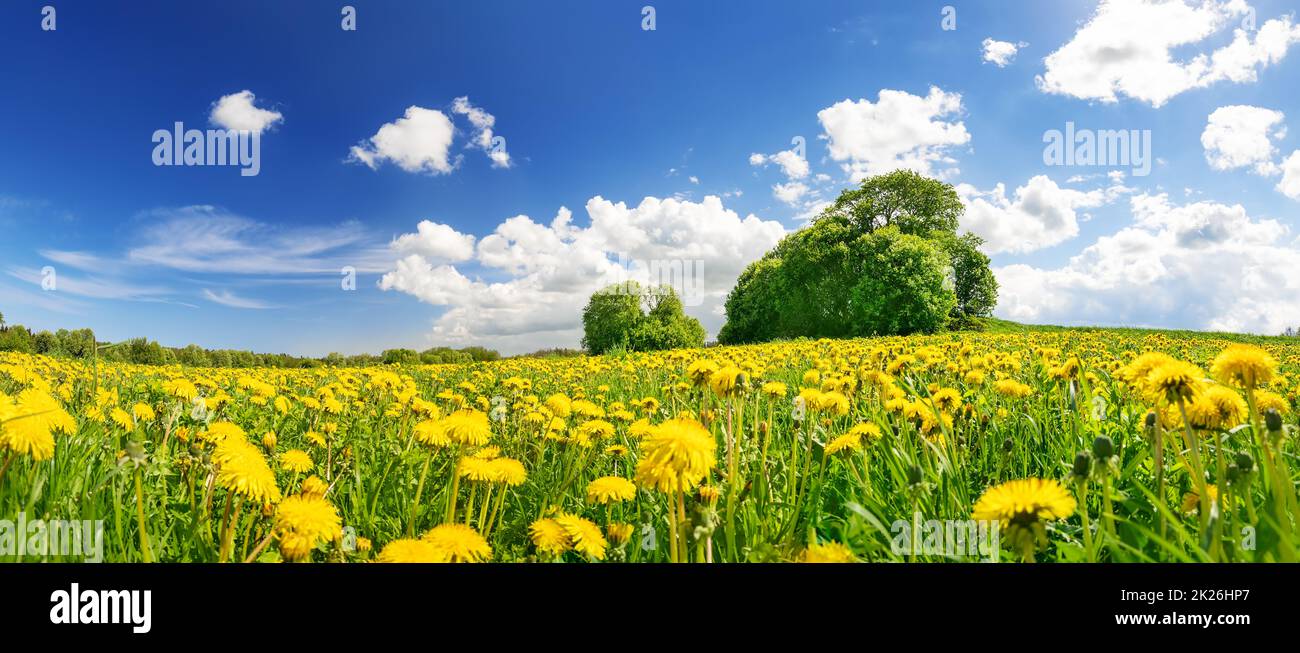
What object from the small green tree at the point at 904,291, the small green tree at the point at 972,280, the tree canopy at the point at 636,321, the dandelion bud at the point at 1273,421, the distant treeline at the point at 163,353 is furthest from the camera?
the tree canopy at the point at 636,321

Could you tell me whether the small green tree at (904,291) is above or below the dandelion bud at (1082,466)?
above

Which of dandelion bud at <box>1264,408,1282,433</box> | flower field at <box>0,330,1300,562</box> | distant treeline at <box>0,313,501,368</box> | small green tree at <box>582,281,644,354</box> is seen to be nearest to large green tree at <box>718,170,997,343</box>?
small green tree at <box>582,281,644,354</box>

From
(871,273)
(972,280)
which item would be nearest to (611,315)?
(871,273)

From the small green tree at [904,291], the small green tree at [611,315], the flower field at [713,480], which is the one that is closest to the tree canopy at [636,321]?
the small green tree at [611,315]

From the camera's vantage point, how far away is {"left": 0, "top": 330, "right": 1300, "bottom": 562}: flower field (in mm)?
1428

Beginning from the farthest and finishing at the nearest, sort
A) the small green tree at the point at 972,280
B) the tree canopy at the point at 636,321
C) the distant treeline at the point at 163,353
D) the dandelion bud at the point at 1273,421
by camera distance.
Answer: the tree canopy at the point at 636,321, the small green tree at the point at 972,280, the distant treeline at the point at 163,353, the dandelion bud at the point at 1273,421

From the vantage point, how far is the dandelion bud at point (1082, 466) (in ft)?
4.46

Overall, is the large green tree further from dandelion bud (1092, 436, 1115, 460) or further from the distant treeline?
dandelion bud (1092, 436, 1115, 460)

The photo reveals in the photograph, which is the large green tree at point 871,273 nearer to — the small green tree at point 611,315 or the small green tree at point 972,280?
the small green tree at point 972,280

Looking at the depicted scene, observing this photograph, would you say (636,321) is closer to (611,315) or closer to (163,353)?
(611,315)

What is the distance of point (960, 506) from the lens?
212 cm
